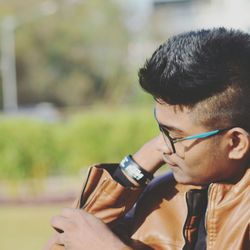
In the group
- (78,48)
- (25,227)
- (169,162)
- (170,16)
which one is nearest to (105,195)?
(169,162)

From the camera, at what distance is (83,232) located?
81.1 inches

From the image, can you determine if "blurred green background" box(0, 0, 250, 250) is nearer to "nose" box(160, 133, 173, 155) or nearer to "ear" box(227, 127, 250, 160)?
"nose" box(160, 133, 173, 155)

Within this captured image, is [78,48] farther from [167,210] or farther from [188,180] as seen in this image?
[188,180]

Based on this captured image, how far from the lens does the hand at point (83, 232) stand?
202cm

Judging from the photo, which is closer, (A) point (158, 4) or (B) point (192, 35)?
(B) point (192, 35)

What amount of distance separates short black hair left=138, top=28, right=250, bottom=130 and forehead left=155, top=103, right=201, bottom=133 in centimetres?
2

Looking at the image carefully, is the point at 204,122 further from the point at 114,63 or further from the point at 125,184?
the point at 114,63

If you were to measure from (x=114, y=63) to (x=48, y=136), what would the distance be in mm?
27036

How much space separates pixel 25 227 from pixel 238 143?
10.0 m

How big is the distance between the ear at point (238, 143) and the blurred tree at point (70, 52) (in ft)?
128

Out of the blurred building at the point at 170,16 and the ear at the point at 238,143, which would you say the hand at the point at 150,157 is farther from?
the blurred building at the point at 170,16

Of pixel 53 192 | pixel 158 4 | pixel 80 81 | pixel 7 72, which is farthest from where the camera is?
pixel 158 4

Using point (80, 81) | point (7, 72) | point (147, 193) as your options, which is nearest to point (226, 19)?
point (80, 81)

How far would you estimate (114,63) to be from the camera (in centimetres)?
4106
